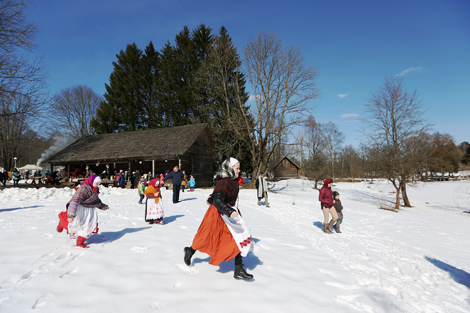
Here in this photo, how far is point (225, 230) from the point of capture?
12.9 feet

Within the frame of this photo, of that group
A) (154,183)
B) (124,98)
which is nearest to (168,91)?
(124,98)

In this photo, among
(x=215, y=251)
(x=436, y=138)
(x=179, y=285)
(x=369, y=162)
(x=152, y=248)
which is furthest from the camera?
(x=436, y=138)

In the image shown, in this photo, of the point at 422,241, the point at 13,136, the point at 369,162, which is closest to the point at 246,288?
the point at 422,241

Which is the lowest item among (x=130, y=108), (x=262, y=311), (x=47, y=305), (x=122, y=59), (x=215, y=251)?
(x=262, y=311)

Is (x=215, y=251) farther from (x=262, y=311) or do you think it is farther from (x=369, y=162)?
(x=369, y=162)

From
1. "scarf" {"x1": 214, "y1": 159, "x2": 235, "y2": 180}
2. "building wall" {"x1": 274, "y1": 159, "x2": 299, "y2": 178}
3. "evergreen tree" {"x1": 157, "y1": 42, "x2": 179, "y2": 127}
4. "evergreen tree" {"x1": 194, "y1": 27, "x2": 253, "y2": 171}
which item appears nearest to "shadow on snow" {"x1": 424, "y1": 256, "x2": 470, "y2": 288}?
"scarf" {"x1": 214, "y1": 159, "x2": 235, "y2": 180}

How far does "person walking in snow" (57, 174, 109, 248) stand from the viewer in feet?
16.4

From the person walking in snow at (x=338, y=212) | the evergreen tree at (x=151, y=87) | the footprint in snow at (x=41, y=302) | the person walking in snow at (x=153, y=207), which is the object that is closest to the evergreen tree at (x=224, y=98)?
the evergreen tree at (x=151, y=87)

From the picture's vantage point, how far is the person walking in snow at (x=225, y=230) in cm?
380

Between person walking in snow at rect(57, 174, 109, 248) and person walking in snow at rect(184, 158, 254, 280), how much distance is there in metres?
2.59

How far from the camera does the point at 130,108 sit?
44000 mm

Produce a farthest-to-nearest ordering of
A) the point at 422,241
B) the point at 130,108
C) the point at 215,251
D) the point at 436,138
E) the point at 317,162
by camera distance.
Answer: the point at 436,138 → the point at 130,108 → the point at 317,162 → the point at 422,241 → the point at 215,251

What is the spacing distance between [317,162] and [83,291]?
120ft

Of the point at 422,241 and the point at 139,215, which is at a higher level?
the point at 139,215
